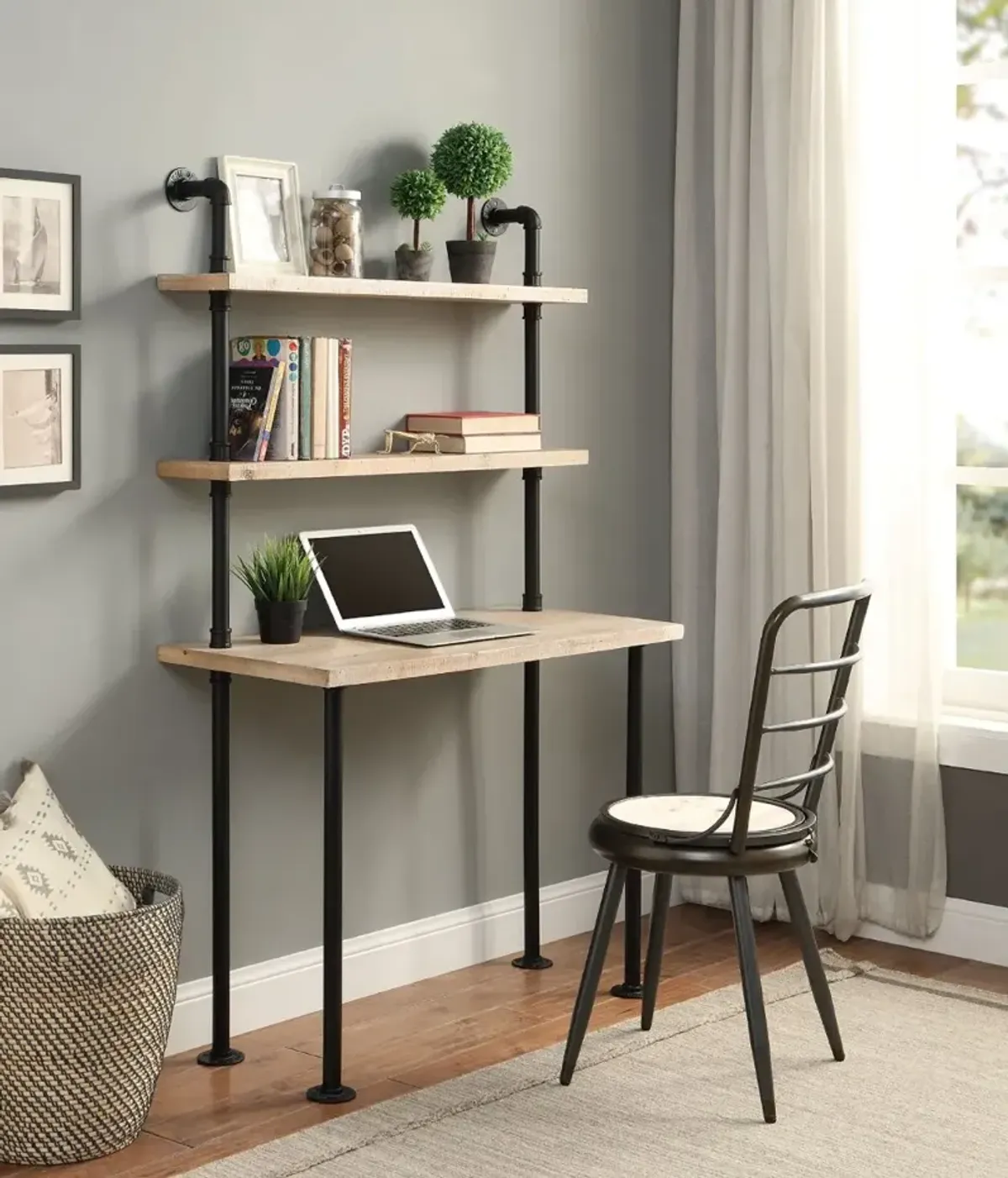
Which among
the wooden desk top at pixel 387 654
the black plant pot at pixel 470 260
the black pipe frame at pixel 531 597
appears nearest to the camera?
the wooden desk top at pixel 387 654

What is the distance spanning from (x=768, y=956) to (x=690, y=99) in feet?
6.34

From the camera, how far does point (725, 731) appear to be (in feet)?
13.3

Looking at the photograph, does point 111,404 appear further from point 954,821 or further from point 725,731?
point 954,821

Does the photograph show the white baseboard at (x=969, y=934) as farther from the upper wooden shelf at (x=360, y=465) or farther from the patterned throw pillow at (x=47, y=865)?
the patterned throw pillow at (x=47, y=865)

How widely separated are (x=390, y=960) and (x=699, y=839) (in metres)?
0.99

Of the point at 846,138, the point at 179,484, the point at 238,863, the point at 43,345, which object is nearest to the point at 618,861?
the point at 238,863

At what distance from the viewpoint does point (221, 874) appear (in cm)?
318

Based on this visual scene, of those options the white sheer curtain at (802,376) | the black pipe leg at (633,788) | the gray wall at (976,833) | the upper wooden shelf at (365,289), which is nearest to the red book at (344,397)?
the upper wooden shelf at (365,289)

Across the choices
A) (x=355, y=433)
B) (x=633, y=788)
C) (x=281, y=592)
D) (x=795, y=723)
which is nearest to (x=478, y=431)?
(x=355, y=433)

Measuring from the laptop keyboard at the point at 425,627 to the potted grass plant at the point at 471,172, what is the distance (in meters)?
0.69

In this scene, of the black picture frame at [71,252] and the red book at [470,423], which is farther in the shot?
the red book at [470,423]

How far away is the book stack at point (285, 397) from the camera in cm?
311

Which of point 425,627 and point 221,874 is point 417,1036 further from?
point 425,627

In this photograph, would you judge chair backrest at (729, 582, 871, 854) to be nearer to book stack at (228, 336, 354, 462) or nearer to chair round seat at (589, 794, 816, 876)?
chair round seat at (589, 794, 816, 876)
